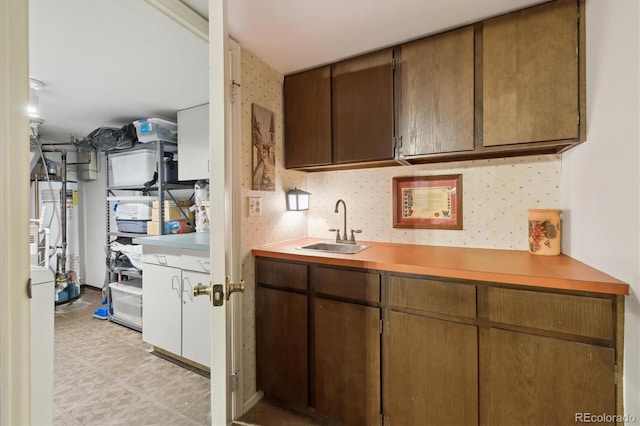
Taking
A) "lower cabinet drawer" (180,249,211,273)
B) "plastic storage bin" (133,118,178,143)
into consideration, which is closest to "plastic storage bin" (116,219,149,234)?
"plastic storage bin" (133,118,178,143)

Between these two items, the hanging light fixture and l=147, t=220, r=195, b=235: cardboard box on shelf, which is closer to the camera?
the hanging light fixture

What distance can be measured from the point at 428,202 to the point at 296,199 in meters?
0.94

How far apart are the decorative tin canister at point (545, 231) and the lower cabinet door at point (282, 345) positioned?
134cm

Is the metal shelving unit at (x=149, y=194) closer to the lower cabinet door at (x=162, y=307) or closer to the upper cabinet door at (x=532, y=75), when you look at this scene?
the lower cabinet door at (x=162, y=307)

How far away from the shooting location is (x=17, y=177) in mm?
744

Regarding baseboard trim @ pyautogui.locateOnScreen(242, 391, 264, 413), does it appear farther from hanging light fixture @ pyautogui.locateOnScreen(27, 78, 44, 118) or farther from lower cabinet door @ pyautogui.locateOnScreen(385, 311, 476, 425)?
hanging light fixture @ pyautogui.locateOnScreen(27, 78, 44, 118)

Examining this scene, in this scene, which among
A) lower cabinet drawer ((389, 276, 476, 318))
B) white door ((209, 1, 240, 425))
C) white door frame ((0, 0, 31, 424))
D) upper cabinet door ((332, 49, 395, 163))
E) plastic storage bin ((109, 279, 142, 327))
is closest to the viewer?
white door frame ((0, 0, 31, 424))

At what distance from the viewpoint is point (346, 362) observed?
1.50 m

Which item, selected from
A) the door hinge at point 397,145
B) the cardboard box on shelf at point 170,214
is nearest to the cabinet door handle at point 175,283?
the cardboard box on shelf at point 170,214

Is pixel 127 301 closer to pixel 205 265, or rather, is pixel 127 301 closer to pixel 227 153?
pixel 205 265

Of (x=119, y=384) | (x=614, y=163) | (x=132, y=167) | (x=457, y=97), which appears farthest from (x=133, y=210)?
(x=614, y=163)

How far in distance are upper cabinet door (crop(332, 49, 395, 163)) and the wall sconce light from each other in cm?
38

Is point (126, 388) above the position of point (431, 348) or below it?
below

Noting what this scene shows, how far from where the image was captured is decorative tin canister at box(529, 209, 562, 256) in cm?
148
